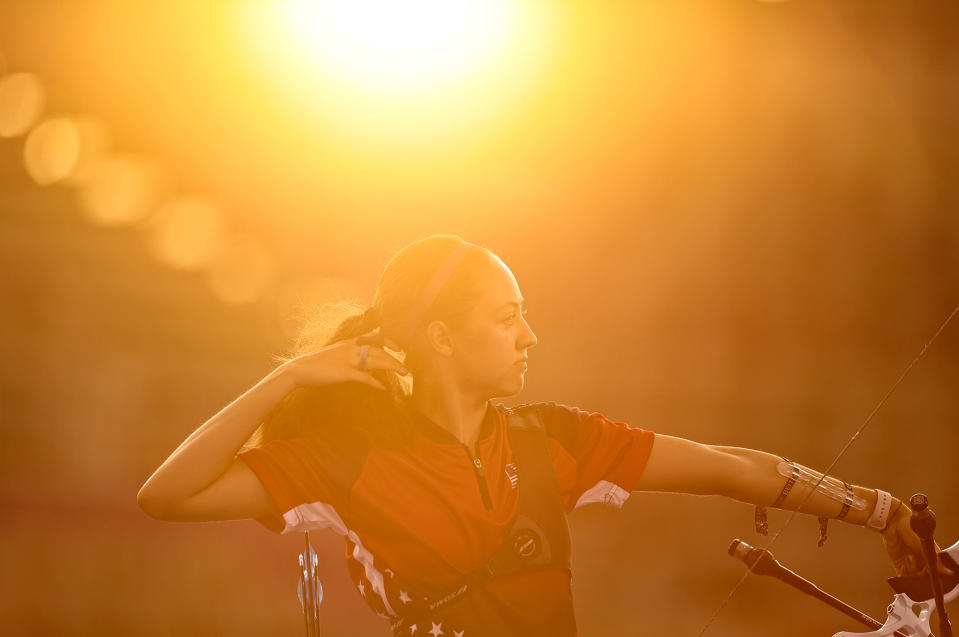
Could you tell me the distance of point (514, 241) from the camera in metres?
4.79

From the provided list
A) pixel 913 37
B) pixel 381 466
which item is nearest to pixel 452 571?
pixel 381 466

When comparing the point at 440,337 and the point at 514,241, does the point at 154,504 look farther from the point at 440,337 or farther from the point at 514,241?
the point at 514,241

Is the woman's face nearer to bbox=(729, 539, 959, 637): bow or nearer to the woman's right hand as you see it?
the woman's right hand

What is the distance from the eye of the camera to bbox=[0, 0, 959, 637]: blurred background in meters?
4.47

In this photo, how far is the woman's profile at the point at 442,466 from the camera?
5.59 ft

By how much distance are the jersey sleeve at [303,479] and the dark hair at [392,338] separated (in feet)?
0.21

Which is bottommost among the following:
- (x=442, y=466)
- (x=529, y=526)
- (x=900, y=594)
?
(x=900, y=594)

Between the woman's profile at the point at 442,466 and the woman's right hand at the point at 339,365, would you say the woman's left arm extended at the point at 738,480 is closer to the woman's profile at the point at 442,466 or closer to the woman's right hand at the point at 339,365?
the woman's profile at the point at 442,466

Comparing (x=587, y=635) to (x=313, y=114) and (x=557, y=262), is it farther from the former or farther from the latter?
(x=313, y=114)

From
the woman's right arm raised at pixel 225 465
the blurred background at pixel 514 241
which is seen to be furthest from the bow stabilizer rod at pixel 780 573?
the blurred background at pixel 514 241

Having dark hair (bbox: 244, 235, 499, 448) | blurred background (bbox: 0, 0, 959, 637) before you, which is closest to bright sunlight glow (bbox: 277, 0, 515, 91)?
blurred background (bbox: 0, 0, 959, 637)

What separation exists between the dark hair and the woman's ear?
0.01 metres

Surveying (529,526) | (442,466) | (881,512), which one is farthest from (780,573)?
(442,466)

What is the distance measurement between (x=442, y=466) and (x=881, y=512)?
804mm
